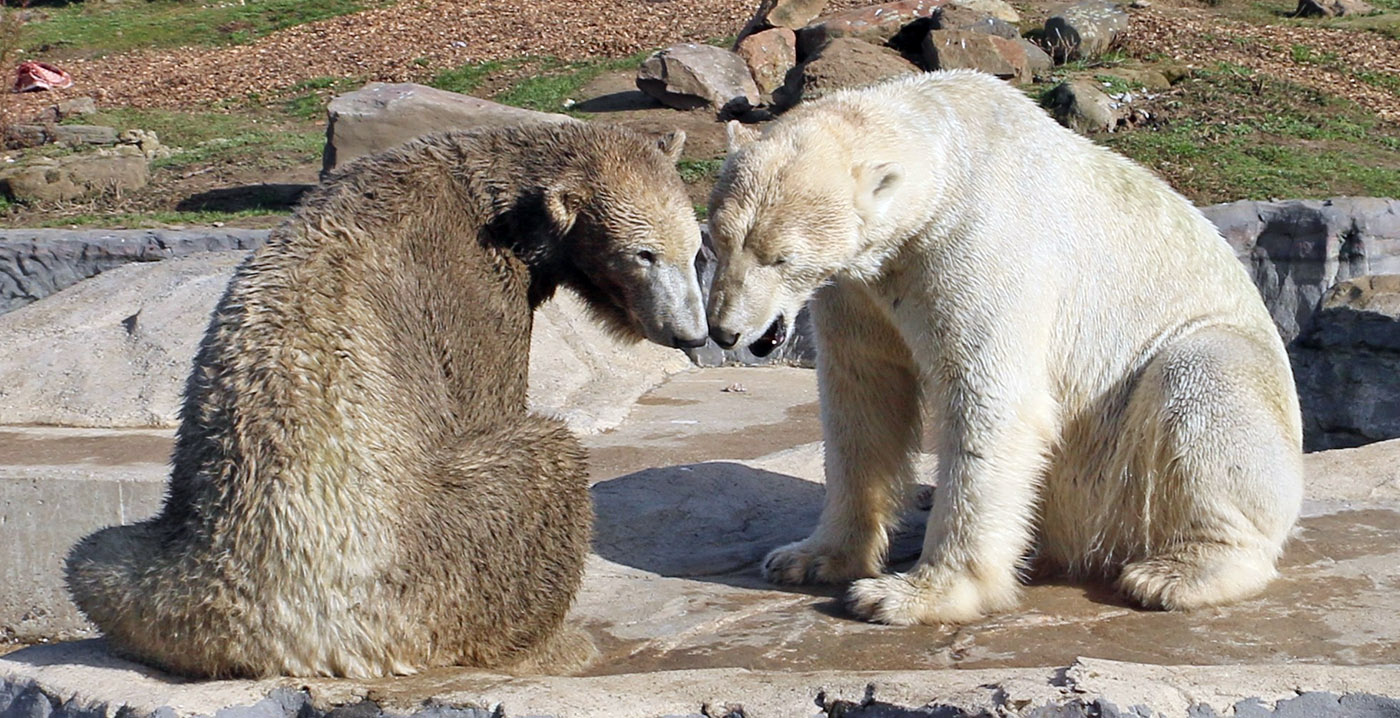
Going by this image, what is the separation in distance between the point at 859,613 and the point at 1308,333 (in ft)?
18.6

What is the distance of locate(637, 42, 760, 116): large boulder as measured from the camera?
53.7 feet

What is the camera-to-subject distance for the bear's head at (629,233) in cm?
429

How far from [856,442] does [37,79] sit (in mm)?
20525

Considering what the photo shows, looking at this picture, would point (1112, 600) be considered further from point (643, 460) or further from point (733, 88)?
point (733, 88)

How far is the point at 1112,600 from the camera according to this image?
488cm

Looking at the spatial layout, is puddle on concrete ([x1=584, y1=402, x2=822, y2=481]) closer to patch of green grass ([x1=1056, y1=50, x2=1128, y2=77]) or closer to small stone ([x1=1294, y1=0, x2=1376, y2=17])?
patch of green grass ([x1=1056, y1=50, x2=1128, y2=77])

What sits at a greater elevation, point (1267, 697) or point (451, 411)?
point (451, 411)

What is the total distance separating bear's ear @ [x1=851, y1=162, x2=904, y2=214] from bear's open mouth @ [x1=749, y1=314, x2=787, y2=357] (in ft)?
1.49

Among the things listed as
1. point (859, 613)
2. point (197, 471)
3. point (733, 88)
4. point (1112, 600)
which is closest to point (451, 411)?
point (197, 471)

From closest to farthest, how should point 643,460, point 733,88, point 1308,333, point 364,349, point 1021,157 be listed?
point 364,349 → point 1021,157 → point 643,460 → point 1308,333 → point 733,88

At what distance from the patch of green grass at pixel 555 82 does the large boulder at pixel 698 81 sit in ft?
4.92

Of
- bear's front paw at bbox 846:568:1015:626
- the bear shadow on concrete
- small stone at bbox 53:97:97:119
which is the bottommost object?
the bear shadow on concrete

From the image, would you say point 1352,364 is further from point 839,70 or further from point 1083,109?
point 839,70

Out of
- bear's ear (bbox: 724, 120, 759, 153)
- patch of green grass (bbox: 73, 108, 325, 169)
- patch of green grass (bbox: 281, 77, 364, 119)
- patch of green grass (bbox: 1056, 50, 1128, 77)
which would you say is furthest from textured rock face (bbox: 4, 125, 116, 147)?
bear's ear (bbox: 724, 120, 759, 153)
